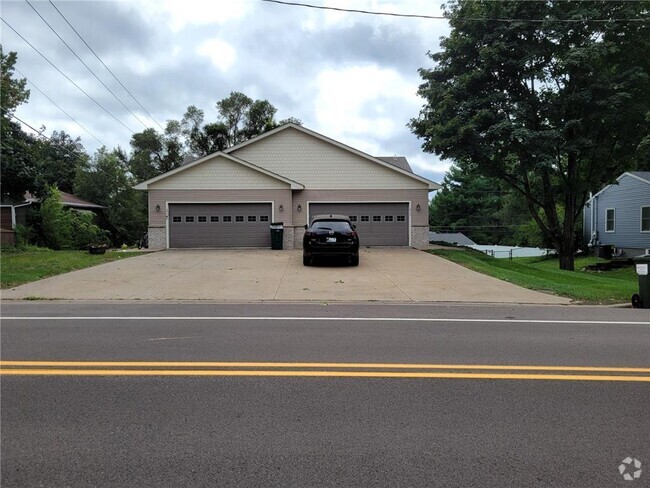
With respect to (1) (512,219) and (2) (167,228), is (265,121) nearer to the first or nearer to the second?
(2) (167,228)

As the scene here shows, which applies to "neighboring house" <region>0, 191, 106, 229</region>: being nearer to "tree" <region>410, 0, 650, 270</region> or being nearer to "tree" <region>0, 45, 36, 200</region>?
"tree" <region>0, 45, 36, 200</region>

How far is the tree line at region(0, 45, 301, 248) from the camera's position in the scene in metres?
22.1

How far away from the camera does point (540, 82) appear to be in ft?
65.4

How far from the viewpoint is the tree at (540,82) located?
17828 millimetres

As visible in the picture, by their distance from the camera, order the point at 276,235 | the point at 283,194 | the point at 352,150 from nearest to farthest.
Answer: the point at 276,235 < the point at 283,194 < the point at 352,150

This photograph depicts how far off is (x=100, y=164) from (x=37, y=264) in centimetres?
2504

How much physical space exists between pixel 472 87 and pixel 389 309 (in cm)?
1396

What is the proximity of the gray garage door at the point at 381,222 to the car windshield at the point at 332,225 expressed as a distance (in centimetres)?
771

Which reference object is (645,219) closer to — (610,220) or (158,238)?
(610,220)

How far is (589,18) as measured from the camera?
17516 millimetres

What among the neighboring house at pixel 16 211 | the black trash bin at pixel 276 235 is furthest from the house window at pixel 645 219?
the neighboring house at pixel 16 211

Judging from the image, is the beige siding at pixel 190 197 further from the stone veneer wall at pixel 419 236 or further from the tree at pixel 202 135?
the tree at pixel 202 135

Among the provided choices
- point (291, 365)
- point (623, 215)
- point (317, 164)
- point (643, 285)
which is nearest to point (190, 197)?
point (317, 164)

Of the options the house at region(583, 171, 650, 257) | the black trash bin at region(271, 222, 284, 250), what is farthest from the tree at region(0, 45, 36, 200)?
the house at region(583, 171, 650, 257)
